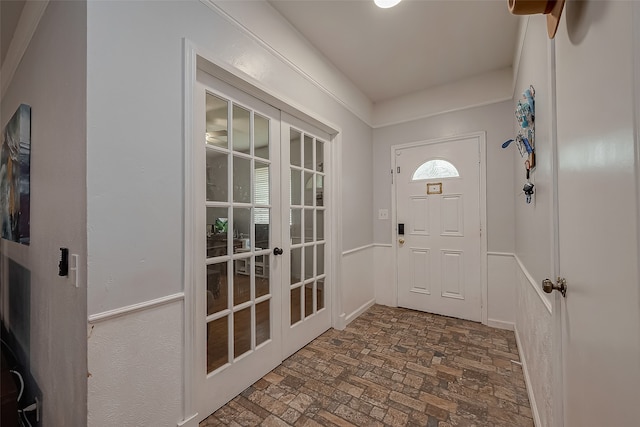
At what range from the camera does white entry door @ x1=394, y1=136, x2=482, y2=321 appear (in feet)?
9.34

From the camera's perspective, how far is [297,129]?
2.29 meters

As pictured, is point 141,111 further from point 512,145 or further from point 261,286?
point 512,145

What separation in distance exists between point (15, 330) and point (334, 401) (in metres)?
2.42

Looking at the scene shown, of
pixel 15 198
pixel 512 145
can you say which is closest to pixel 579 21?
pixel 512 145

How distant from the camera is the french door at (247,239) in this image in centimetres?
154

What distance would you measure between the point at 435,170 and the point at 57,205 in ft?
10.5

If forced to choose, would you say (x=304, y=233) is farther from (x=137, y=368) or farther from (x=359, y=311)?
(x=137, y=368)

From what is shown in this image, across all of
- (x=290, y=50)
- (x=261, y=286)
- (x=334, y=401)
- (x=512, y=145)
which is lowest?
(x=334, y=401)

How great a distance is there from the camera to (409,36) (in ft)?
7.20

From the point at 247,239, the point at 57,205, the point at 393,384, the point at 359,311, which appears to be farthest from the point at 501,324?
the point at 57,205

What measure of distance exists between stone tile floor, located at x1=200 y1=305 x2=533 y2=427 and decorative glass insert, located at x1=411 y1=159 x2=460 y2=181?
167 cm

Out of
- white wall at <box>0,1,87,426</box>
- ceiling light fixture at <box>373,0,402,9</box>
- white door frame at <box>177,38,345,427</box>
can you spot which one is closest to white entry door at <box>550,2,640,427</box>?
ceiling light fixture at <box>373,0,402,9</box>

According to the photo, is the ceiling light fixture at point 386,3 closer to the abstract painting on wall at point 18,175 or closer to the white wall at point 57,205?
the white wall at point 57,205

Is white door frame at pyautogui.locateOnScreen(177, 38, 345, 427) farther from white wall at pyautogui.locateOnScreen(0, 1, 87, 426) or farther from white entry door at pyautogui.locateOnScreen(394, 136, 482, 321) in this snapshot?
white entry door at pyautogui.locateOnScreen(394, 136, 482, 321)
